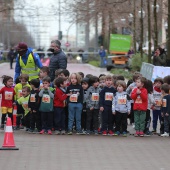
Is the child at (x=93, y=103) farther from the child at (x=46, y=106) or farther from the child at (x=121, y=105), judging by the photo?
the child at (x=46, y=106)

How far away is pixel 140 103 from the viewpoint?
54.8 ft

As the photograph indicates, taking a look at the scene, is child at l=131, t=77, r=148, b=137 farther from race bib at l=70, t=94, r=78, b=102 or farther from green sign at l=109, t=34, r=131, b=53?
green sign at l=109, t=34, r=131, b=53

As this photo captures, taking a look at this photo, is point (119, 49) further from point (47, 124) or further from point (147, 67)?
point (47, 124)

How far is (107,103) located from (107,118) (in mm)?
345

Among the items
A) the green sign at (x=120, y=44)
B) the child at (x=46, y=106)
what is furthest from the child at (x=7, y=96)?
the green sign at (x=120, y=44)

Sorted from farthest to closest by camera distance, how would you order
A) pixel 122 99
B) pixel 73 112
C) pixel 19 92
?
pixel 19 92 < pixel 73 112 < pixel 122 99

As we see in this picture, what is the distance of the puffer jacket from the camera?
18219mm

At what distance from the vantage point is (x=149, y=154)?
13.5 m

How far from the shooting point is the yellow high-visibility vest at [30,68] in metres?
18.4

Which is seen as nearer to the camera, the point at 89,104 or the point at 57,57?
the point at 89,104

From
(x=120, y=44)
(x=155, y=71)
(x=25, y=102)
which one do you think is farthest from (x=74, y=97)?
(x=120, y=44)

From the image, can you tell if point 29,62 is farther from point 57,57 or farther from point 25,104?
point 25,104

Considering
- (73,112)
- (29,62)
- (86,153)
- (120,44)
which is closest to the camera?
(86,153)

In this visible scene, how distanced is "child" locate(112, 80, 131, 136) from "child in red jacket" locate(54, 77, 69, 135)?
3.66ft
